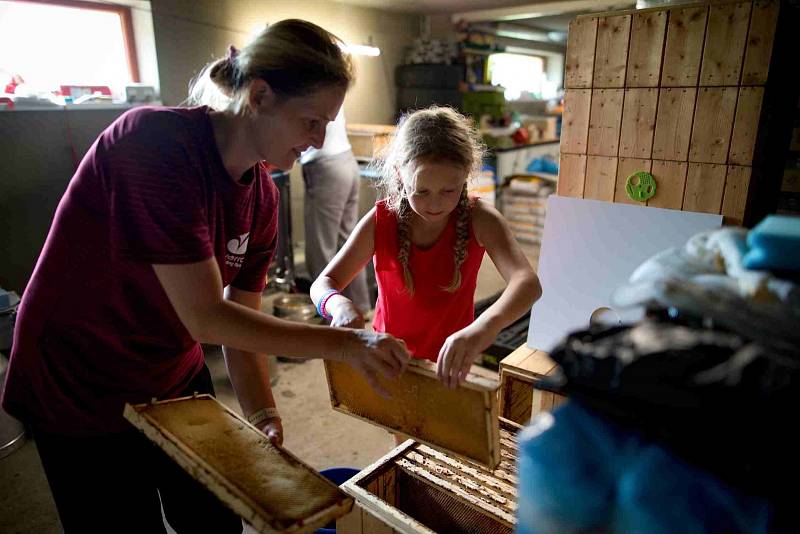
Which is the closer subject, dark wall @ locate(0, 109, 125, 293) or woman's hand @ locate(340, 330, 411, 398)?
woman's hand @ locate(340, 330, 411, 398)

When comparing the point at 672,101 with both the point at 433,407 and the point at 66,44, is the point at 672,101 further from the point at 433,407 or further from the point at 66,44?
the point at 66,44

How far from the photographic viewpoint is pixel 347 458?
2.59m

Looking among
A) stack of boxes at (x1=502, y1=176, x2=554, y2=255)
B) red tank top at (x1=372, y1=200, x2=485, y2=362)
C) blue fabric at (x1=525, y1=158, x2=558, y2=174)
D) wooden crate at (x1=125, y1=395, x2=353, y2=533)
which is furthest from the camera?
blue fabric at (x1=525, y1=158, x2=558, y2=174)

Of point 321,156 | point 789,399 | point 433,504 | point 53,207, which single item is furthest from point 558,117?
point 789,399

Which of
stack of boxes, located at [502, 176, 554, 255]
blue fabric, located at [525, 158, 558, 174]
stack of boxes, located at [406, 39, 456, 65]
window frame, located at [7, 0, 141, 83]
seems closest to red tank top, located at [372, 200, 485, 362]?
window frame, located at [7, 0, 141, 83]

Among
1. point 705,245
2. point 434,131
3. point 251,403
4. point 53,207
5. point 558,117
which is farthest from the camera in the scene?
point 558,117

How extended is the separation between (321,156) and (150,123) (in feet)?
10.1

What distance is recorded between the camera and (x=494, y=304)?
1522mm

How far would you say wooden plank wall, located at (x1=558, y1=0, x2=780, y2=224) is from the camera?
5.37ft

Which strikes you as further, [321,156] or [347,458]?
[321,156]

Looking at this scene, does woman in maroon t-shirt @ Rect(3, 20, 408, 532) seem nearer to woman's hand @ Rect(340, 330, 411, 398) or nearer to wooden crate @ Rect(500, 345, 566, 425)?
woman's hand @ Rect(340, 330, 411, 398)

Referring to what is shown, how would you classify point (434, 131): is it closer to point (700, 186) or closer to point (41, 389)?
point (700, 186)

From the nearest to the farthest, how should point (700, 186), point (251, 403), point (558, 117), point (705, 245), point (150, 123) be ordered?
point (705, 245), point (150, 123), point (251, 403), point (700, 186), point (558, 117)

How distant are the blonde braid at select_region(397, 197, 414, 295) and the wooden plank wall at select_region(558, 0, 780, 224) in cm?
69
